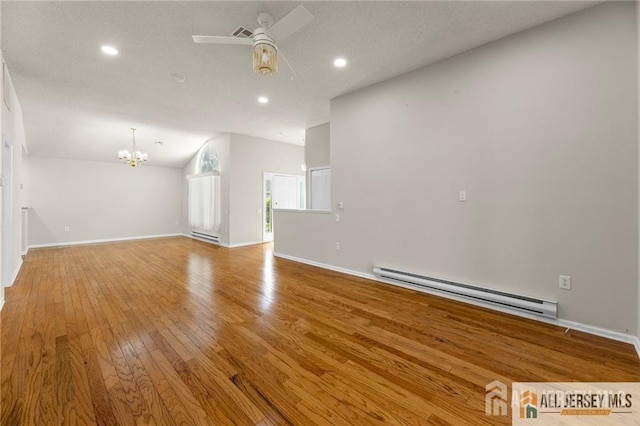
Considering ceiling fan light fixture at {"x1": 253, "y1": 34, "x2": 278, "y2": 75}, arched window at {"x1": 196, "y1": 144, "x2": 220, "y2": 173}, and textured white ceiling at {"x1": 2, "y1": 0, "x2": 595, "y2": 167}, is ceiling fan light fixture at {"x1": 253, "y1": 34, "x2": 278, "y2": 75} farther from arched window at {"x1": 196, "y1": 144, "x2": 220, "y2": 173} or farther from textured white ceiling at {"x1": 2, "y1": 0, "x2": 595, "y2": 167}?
arched window at {"x1": 196, "y1": 144, "x2": 220, "y2": 173}

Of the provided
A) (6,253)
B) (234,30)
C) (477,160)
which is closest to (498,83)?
(477,160)

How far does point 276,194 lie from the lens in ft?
24.8

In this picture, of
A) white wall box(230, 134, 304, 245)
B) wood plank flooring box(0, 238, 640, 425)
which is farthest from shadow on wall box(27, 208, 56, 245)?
white wall box(230, 134, 304, 245)

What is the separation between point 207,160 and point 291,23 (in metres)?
6.57

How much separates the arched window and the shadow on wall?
13.4 ft

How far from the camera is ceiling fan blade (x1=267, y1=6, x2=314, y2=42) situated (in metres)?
1.98

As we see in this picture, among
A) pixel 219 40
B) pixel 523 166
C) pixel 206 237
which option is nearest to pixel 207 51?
pixel 219 40

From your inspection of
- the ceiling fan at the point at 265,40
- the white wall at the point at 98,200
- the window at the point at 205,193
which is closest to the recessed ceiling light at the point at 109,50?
the ceiling fan at the point at 265,40

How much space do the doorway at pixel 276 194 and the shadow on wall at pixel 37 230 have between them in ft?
18.8

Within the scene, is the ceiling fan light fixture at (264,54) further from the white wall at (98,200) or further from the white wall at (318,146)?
the white wall at (98,200)

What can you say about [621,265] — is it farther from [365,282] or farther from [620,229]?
[365,282]

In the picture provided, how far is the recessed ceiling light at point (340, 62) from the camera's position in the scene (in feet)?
10.3

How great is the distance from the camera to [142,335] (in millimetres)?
2262

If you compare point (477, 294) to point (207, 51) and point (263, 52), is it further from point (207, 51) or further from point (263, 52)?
point (207, 51)
